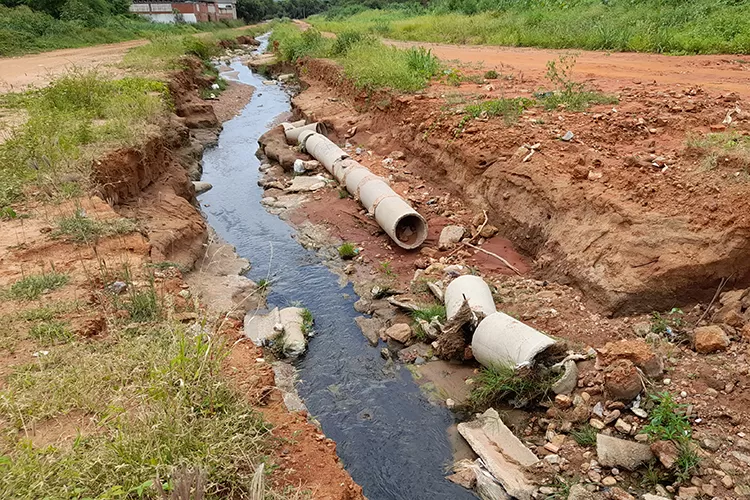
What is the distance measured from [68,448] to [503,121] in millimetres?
7581

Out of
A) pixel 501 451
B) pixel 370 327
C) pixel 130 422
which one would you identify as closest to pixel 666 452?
pixel 501 451

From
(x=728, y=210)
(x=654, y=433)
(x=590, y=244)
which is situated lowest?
(x=654, y=433)

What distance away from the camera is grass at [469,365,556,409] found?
15.7 feet

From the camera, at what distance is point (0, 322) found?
3.86 metres

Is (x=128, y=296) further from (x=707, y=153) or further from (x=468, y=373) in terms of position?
(x=707, y=153)

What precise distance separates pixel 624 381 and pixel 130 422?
378cm

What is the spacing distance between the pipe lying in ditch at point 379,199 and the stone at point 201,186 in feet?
8.84

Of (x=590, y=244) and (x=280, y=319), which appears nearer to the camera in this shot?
(x=590, y=244)

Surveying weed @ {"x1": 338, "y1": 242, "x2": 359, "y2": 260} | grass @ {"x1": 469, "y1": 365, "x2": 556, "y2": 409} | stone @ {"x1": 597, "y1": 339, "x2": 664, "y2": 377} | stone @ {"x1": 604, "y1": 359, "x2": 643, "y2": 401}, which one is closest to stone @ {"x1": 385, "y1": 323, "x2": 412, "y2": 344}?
grass @ {"x1": 469, "y1": 365, "x2": 556, "y2": 409}

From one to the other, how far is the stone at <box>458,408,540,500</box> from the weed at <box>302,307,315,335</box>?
2.38 metres

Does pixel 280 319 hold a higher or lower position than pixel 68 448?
lower

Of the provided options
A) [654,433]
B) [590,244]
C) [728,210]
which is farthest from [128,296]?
[728,210]

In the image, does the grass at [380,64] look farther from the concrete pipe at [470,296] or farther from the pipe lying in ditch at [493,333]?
the pipe lying in ditch at [493,333]

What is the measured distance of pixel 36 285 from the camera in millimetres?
4480
